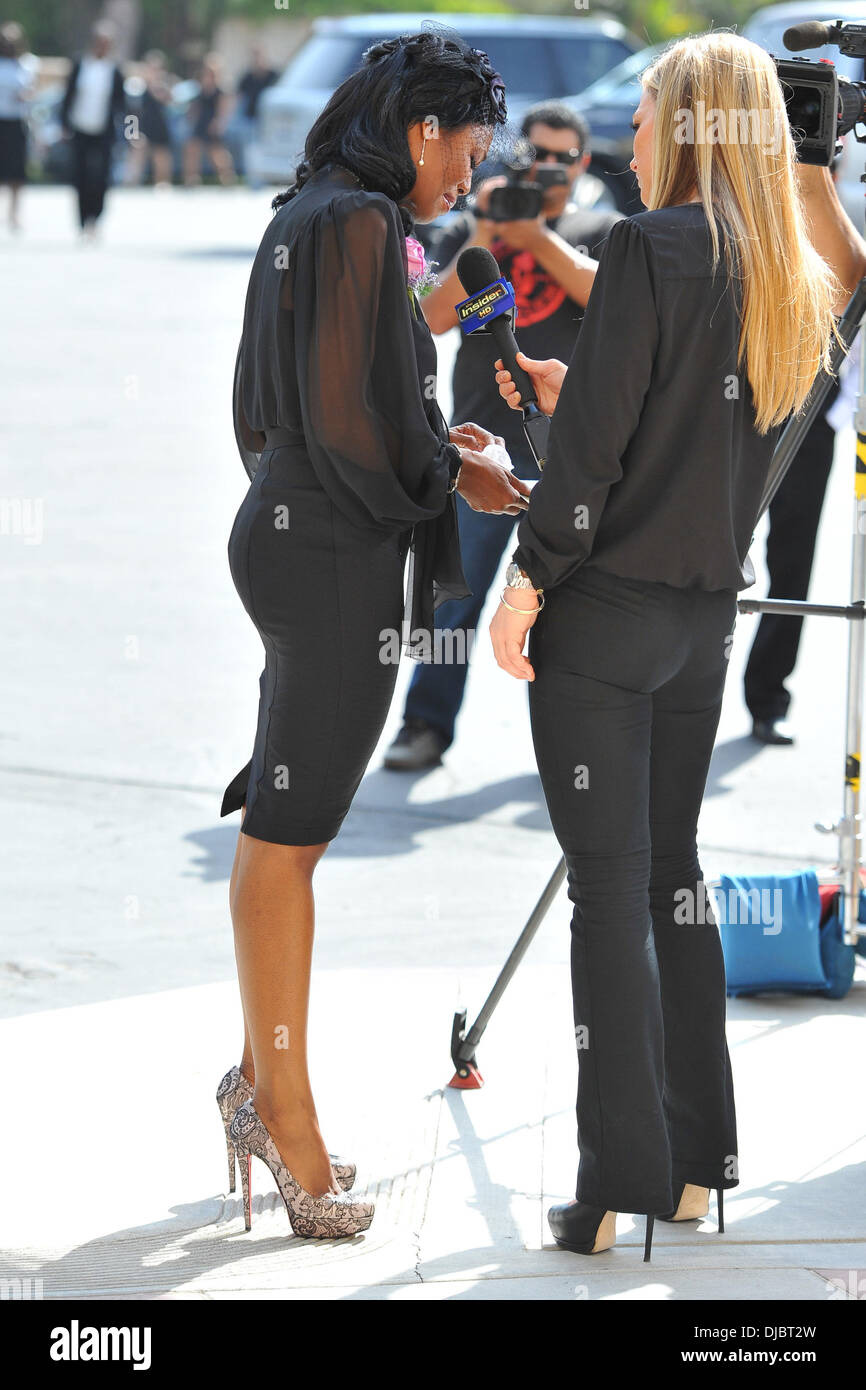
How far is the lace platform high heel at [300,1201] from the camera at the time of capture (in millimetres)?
2980

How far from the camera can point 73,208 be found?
1005 inches

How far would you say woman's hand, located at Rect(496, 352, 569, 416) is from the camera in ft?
9.92

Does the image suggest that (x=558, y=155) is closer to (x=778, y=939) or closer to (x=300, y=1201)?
(x=778, y=939)

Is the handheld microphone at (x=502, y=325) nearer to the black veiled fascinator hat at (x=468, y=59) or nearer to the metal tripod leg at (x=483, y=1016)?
the black veiled fascinator hat at (x=468, y=59)

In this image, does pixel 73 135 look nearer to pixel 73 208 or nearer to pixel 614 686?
pixel 73 208

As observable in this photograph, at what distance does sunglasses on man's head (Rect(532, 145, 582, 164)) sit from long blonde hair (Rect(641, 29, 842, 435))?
3148 mm

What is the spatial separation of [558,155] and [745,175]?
130 inches

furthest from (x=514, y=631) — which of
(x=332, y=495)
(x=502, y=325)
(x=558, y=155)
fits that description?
(x=558, y=155)

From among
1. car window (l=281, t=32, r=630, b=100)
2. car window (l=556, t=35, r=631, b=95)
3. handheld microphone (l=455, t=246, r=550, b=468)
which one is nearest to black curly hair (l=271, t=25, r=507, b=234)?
handheld microphone (l=455, t=246, r=550, b=468)

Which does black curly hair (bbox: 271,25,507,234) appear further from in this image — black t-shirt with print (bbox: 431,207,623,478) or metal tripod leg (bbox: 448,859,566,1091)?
black t-shirt with print (bbox: 431,207,623,478)

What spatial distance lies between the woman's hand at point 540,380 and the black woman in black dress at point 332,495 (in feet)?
0.42

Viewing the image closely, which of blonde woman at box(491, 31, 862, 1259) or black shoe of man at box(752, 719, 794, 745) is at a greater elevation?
blonde woman at box(491, 31, 862, 1259)
